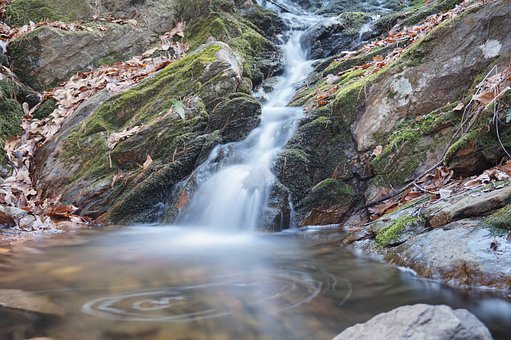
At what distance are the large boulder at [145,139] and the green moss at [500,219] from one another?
12.3 feet

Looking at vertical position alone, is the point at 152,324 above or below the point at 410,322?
below

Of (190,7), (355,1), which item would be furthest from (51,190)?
(355,1)

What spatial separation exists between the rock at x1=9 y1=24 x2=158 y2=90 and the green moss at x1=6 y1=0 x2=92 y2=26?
987 mm

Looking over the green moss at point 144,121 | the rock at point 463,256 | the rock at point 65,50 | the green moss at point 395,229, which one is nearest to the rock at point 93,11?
the rock at point 65,50

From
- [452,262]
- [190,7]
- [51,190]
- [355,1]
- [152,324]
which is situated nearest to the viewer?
[152,324]

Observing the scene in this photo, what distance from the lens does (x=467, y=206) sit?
8.82 ft

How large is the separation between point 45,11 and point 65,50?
6.13 feet

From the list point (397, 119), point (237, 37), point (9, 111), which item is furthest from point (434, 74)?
point (9, 111)

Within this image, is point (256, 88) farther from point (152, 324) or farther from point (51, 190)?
point (152, 324)

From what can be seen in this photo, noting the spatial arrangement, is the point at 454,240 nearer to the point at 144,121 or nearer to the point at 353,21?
the point at 144,121

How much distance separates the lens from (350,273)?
8.86 ft

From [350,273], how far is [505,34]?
347 cm

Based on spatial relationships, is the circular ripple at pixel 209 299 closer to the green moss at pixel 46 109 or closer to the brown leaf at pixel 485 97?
the brown leaf at pixel 485 97

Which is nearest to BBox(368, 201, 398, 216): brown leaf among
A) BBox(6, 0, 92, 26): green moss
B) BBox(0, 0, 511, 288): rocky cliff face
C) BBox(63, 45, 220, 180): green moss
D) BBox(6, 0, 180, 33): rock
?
BBox(0, 0, 511, 288): rocky cliff face
